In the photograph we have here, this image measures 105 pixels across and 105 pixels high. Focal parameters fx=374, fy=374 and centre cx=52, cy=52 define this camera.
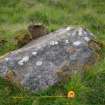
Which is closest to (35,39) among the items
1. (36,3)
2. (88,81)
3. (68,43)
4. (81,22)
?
(68,43)

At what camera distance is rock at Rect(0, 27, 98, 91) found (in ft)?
17.1

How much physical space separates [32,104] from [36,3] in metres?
5.78

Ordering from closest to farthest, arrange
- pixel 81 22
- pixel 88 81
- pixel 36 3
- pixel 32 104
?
1. pixel 32 104
2. pixel 88 81
3. pixel 81 22
4. pixel 36 3

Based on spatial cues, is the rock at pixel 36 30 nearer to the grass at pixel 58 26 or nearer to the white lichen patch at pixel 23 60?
the grass at pixel 58 26

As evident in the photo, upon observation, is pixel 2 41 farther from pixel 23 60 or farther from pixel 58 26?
pixel 58 26

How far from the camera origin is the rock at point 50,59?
17.1 feet

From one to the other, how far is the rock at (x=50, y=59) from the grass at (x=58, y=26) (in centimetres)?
13

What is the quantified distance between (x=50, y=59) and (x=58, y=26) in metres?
2.91

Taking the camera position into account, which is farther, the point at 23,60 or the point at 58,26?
the point at 58,26

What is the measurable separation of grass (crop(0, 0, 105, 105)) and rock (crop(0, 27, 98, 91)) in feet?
0.42

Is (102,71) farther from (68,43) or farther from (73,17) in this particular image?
(73,17)

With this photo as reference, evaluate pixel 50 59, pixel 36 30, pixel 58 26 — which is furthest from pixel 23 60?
pixel 58 26

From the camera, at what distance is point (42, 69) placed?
5.31 meters

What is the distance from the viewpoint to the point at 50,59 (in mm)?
5461
